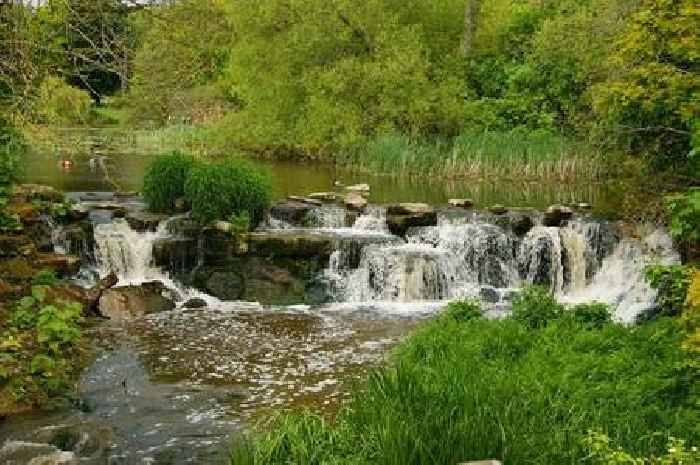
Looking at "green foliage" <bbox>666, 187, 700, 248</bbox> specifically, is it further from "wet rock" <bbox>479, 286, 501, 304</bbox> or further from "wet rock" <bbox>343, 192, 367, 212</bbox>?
"wet rock" <bbox>343, 192, 367, 212</bbox>

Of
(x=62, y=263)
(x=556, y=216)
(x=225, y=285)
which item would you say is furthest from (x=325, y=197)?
(x=62, y=263)

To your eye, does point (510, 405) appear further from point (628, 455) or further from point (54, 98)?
point (54, 98)

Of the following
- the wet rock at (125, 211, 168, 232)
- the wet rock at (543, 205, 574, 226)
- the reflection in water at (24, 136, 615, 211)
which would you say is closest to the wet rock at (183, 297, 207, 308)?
the wet rock at (125, 211, 168, 232)

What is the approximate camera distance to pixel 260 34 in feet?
87.8

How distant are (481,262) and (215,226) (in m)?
4.49

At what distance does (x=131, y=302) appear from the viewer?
1214 centimetres

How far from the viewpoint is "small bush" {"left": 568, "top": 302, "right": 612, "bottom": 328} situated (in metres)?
9.09

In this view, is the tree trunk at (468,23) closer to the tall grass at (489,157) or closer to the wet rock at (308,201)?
the tall grass at (489,157)

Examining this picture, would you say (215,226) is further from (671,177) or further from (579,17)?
(579,17)

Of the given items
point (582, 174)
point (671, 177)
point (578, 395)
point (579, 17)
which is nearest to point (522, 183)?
point (582, 174)

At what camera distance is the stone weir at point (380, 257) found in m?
13.7

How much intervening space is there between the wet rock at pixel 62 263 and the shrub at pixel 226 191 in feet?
7.11

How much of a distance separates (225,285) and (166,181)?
2.57m

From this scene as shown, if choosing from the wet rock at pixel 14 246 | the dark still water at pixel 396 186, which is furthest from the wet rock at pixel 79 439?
the dark still water at pixel 396 186
